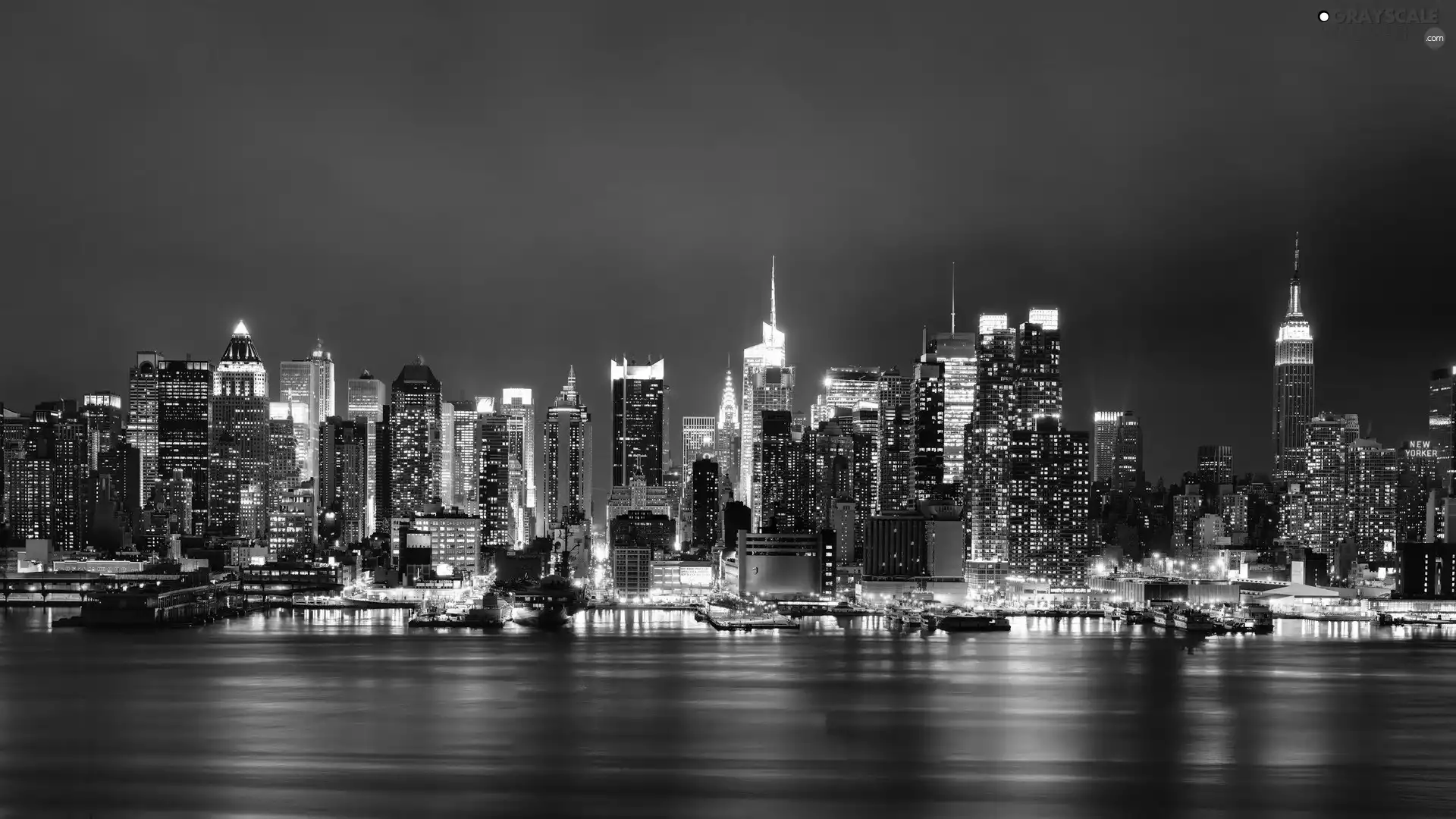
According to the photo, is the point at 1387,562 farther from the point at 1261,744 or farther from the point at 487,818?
the point at 487,818

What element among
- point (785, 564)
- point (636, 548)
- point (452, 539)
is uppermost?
point (452, 539)

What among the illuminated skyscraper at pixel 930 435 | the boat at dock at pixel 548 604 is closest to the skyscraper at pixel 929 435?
the illuminated skyscraper at pixel 930 435

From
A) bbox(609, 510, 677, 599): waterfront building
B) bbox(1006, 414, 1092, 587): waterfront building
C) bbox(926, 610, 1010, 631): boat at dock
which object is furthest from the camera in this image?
bbox(1006, 414, 1092, 587): waterfront building

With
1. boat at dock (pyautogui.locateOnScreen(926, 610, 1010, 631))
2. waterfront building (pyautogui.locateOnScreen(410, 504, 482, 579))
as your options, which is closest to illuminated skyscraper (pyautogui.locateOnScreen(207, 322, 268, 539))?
waterfront building (pyautogui.locateOnScreen(410, 504, 482, 579))

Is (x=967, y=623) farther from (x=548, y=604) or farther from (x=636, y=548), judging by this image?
(x=636, y=548)

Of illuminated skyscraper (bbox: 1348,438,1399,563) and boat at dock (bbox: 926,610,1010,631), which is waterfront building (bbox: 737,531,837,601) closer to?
boat at dock (bbox: 926,610,1010,631)

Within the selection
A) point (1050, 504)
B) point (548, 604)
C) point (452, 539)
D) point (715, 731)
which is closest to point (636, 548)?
point (452, 539)
